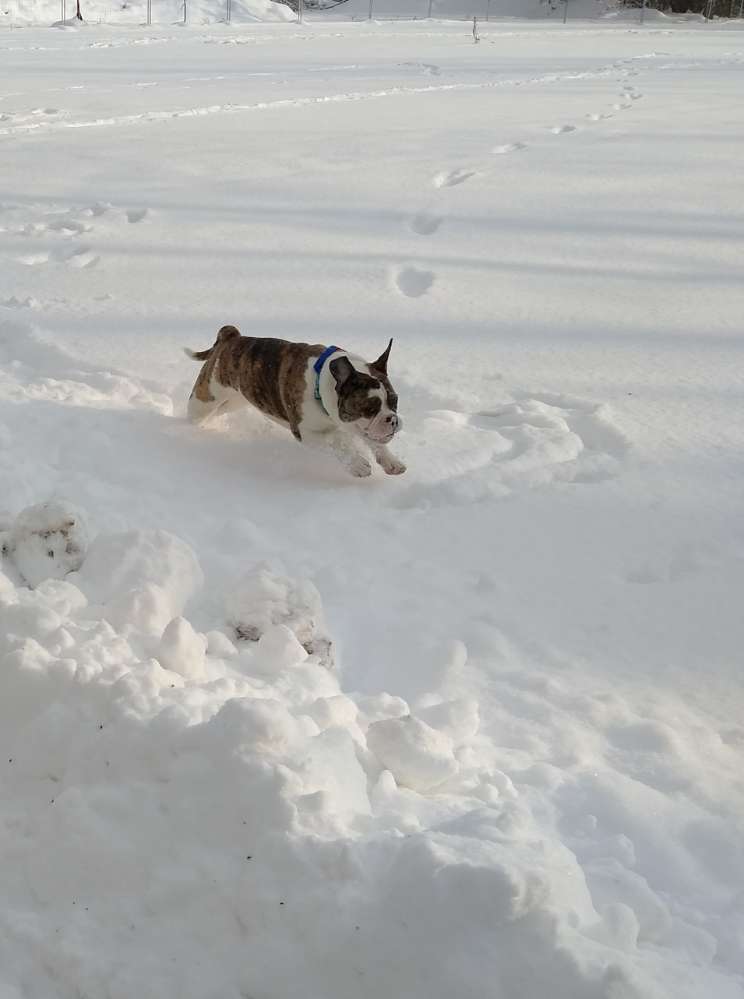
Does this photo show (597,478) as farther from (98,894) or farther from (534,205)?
(534,205)

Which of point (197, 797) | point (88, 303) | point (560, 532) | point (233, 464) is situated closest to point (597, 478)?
point (560, 532)

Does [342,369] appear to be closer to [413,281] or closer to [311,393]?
[311,393]

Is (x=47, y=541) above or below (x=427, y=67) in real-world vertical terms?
above

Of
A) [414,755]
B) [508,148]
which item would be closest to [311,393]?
[414,755]

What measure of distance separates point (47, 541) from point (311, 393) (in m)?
1.19

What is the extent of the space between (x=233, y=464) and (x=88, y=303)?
1.65m

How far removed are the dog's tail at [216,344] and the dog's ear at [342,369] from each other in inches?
25.5

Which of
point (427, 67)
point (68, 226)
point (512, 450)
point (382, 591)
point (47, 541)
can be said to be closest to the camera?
point (47, 541)

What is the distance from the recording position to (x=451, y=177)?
7.05m

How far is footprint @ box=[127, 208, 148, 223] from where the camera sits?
6246mm

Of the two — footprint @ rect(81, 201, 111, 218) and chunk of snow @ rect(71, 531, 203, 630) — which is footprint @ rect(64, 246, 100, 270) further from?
chunk of snow @ rect(71, 531, 203, 630)

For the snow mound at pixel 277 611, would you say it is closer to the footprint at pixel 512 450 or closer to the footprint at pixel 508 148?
the footprint at pixel 512 450

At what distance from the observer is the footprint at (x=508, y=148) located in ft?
25.6

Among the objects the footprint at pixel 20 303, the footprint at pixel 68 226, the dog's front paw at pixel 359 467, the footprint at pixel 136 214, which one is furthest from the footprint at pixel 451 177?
the dog's front paw at pixel 359 467
